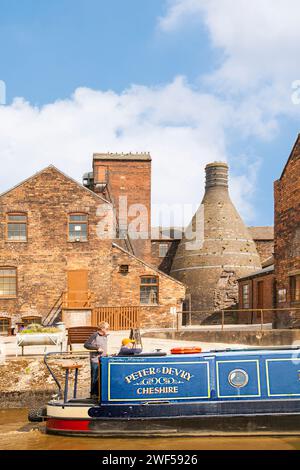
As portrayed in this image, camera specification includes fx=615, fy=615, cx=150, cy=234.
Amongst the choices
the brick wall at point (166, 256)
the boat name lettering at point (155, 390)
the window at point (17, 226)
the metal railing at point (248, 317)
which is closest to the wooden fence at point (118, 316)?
the metal railing at point (248, 317)

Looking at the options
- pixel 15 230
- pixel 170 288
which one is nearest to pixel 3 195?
pixel 15 230

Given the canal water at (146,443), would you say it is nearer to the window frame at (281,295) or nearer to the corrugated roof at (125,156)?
the window frame at (281,295)

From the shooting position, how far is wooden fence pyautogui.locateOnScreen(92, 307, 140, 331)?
3045 centimetres

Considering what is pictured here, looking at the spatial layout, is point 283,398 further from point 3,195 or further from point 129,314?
point 3,195

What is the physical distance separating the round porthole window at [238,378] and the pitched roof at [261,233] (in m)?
38.6

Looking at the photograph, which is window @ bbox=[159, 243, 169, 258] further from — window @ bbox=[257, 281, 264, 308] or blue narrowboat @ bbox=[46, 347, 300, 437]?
blue narrowboat @ bbox=[46, 347, 300, 437]

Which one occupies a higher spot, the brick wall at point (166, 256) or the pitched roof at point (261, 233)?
the pitched roof at point (261, 233)

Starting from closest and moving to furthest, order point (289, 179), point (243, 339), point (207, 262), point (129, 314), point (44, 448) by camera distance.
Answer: point (44, 448), point (243, 339), point (289, 179), point (129, 314), point (207, 262)

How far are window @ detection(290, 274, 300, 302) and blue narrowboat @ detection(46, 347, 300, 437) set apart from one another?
1372 cm

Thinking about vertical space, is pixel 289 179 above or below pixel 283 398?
above

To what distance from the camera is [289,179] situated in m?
25.2

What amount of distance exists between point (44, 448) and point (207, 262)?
33.8m

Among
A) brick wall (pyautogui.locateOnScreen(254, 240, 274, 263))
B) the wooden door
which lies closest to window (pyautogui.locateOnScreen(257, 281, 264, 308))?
the wooden door

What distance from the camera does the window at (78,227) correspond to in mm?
31891
